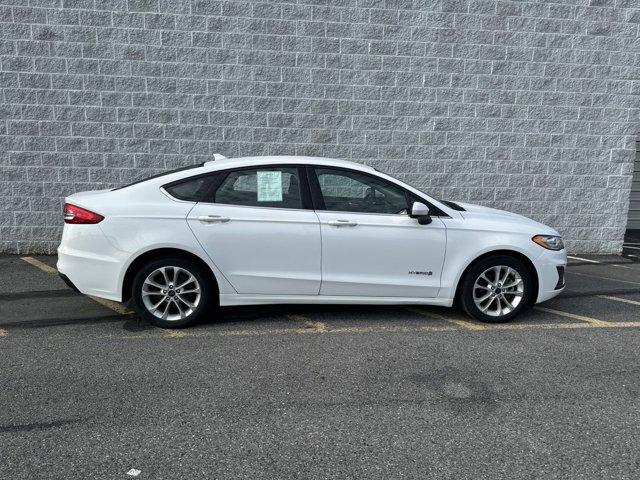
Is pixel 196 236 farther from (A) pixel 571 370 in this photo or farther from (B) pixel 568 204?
(B) pixel 568 204

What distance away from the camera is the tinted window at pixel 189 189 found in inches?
190

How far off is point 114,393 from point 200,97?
5.34m

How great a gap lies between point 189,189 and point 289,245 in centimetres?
105

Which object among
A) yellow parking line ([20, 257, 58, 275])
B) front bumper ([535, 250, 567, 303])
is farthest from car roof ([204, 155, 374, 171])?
yellow parking line ([20, 257, 58, 275])

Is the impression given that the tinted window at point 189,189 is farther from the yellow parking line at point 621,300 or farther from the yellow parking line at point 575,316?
the yellow parking line at point 621,300

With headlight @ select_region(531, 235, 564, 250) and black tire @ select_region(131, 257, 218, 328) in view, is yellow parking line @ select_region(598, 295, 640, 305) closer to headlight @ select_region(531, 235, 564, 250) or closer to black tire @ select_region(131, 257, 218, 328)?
headlight @ select_region(531, 235, 564, 250)

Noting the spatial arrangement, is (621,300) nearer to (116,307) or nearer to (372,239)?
(372,239)

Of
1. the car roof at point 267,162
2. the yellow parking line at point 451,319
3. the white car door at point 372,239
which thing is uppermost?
the car roof at point 267,162

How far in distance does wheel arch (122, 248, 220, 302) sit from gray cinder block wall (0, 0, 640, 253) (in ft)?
11.7

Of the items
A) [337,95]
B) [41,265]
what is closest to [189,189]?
[41,265]

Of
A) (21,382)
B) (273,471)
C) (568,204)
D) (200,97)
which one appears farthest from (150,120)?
(568,204)

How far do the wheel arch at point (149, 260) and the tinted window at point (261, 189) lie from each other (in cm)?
56

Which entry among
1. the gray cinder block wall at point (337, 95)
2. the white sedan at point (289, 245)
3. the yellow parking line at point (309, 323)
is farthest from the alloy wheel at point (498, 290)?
the gray cinder block wall at point (337, 95)

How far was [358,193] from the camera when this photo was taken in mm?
5023
